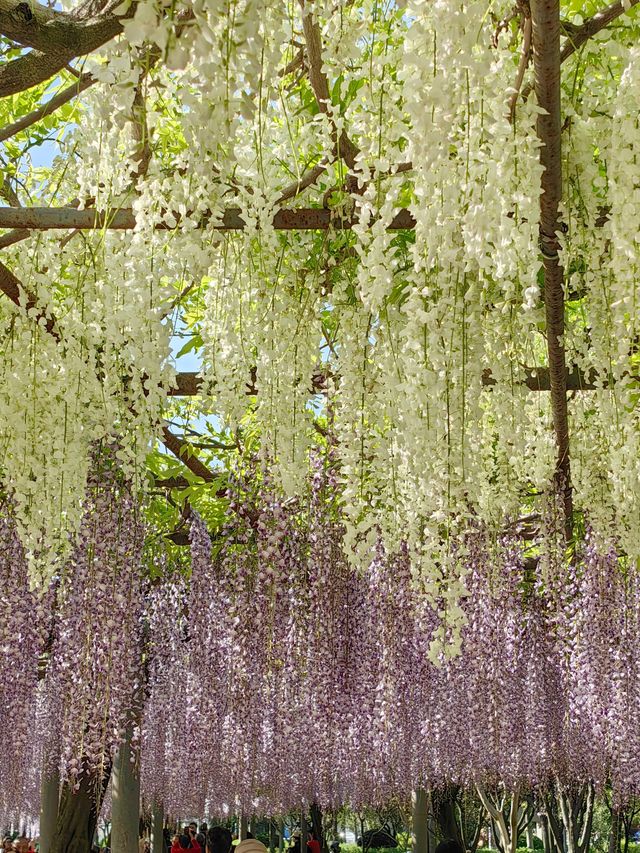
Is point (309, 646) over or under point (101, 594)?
under

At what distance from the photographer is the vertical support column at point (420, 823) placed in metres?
12.9

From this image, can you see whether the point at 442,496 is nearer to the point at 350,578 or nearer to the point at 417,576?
the point at 417,576

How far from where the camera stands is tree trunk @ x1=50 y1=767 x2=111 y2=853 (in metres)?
8.58

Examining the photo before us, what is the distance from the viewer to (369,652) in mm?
6344

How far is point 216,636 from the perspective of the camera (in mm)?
6949

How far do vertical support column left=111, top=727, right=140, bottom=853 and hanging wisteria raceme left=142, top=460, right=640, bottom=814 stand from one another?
56 cm

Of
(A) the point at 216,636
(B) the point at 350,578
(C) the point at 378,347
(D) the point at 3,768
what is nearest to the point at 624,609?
(B) the point at 350,578

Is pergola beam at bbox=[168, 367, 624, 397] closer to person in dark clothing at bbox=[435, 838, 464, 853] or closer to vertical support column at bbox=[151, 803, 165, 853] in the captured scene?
person in dark clothing at bbox=[435, 838, 464, 853]

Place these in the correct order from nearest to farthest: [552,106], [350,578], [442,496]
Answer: [552,106]
[442,496]
[350,578]

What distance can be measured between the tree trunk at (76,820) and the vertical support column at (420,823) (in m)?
5.31

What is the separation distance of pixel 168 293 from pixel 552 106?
1.70m

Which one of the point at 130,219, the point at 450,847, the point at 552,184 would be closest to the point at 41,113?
the point at 130,219

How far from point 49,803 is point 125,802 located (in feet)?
9.82

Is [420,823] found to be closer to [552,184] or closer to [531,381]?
[531,381]
